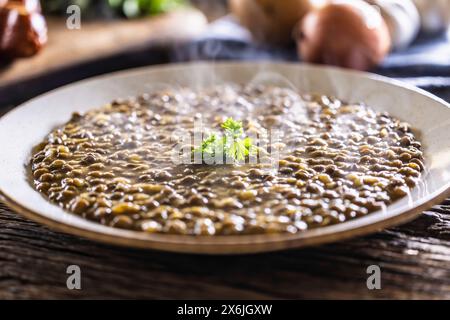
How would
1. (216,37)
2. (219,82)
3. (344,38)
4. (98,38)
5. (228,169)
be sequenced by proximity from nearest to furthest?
(228,169), (219,82), (344,38), (98,38), (216,37)

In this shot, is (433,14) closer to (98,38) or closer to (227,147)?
(98,38)

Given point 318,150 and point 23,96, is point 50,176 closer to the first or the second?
point 318,150

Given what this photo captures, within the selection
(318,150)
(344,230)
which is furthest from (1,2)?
(344,230)

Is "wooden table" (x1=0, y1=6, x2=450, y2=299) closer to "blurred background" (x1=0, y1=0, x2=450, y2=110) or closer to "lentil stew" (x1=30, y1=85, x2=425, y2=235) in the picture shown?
"lentil stew" (x1=30, y1=85, x2=425, y2=235)

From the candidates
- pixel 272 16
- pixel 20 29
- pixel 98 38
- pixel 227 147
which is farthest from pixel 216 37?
pixel 227 147

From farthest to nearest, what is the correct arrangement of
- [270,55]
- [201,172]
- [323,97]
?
[270,55] < [323,97] < [201,172]

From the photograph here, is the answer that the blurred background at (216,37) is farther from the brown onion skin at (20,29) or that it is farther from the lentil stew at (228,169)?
the lentil stew at (228,169)

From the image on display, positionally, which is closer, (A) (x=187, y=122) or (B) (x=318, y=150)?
(B) (x=318, y=150)
